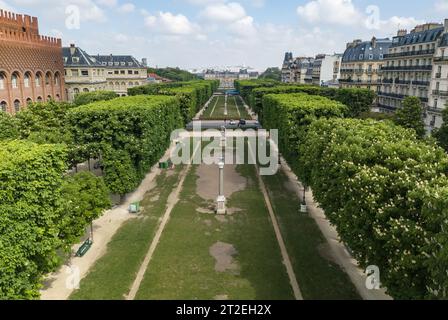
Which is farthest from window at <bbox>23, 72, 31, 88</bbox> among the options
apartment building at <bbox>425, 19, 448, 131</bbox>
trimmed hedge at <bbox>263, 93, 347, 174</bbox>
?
apartment building at <bbox>425, 19, 448, 131</bbox>

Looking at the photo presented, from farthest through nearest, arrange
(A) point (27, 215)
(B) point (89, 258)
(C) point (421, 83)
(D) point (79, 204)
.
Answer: (C) point (421, 83), (B) point (89, 258), (D) point (79, 204), (A) point (27, 215)

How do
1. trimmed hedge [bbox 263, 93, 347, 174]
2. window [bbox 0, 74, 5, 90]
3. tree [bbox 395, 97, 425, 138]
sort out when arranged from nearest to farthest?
trimmed hedge [bbox 263, 93, 347, 174] < tree [bbox 395, 97, 425, 138] < window [bbox 0, 74, 5, 90]

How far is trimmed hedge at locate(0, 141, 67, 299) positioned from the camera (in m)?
18.4

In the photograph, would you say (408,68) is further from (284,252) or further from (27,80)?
(27,80)

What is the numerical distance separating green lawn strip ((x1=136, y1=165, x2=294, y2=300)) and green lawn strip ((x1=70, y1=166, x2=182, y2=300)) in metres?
1.35

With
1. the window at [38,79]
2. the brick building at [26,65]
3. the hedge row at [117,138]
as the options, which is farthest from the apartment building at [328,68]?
the hedge row at [117,138]

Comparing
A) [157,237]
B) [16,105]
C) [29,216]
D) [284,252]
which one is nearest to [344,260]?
[284,252]

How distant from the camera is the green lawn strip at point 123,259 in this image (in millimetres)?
24450

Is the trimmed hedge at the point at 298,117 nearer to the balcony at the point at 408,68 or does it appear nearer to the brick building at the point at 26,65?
the balcony at the point at 408,68

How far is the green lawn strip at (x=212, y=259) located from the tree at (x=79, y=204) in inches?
234

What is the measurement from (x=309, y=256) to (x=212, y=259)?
7797mm

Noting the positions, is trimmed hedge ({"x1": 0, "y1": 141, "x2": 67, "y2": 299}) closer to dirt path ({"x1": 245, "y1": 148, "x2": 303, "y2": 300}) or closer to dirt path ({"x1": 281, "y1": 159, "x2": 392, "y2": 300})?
dirt path ({"x1": 245, "y1": 148, "x2": 303, "y2": 300})

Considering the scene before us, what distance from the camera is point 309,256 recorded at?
29203 millimetres
